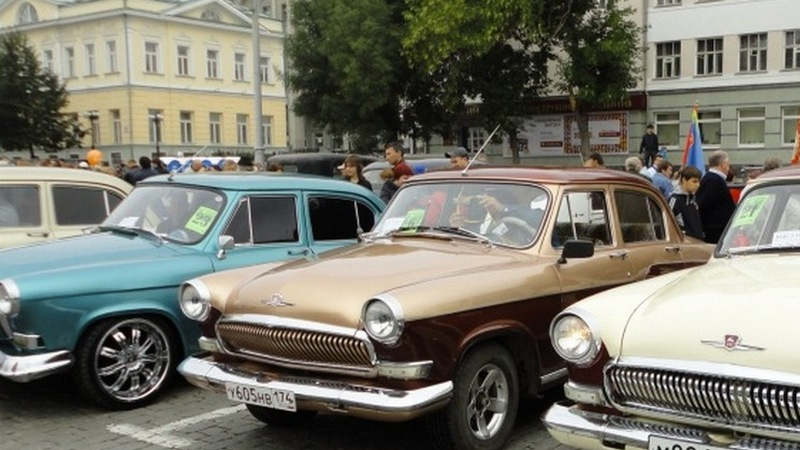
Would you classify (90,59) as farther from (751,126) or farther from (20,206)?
(20,206)

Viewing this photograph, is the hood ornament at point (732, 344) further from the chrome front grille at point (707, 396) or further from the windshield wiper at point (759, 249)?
the windshield wiper at point (759, 249)

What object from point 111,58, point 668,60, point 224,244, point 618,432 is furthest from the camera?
point 111,58

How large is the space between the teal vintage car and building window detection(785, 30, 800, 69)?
29857 millimetres

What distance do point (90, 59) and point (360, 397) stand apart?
55.3 metres

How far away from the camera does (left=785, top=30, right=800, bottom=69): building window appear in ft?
108

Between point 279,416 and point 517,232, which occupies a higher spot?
point 517,232

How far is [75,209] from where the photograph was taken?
8812mm

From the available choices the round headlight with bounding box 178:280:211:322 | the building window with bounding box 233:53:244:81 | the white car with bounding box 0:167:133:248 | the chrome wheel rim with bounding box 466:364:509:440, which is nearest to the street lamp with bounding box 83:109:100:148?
the building window with bounding box 233:53:244:81

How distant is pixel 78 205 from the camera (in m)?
8.84

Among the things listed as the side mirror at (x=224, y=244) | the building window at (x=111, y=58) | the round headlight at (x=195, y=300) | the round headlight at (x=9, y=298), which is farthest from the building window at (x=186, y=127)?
the round headlight at (x=195, y=300)

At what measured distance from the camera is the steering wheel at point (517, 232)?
5.87m

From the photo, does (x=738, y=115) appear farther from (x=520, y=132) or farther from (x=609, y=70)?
(x=520, y=132)

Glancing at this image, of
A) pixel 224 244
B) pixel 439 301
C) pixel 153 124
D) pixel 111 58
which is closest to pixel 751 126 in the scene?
pixel 224 244

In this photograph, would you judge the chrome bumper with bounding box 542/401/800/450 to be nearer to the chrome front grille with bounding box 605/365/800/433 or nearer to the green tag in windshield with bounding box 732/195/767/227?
the chrome front grille with bounding box 605/365/800/433
